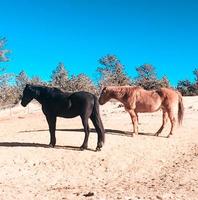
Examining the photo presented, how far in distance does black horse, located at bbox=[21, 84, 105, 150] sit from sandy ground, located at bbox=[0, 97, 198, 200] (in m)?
0.72

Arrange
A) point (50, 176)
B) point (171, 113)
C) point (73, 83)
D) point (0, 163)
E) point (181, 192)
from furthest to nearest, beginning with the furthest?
point (73, 83), point (171, 113), point (0, 163), point (50, 176), point (181, 192)

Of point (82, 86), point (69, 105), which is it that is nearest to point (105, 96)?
point (69, 105)

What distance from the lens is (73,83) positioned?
73.4 m

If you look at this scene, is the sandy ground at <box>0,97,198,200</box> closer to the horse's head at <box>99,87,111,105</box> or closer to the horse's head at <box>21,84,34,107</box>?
the horse's head at <box>99,87,111,105</box>

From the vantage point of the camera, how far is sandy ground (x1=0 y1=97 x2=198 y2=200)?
432 inches

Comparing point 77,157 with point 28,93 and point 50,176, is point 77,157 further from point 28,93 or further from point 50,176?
point 28,93

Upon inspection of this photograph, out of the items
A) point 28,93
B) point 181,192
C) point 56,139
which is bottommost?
point 181,192

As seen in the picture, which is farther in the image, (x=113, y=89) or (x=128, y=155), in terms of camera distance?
(x=113, y=89)

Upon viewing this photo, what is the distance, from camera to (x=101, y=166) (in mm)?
13906

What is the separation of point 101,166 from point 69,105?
284 cm

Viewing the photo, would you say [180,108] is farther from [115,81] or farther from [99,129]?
[115,81]

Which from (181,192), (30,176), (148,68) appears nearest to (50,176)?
(30,176)

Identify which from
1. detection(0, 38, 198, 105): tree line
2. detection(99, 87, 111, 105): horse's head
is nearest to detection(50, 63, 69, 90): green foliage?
detection(0, 38, 198, 105): tree line

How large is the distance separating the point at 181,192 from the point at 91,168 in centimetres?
385
